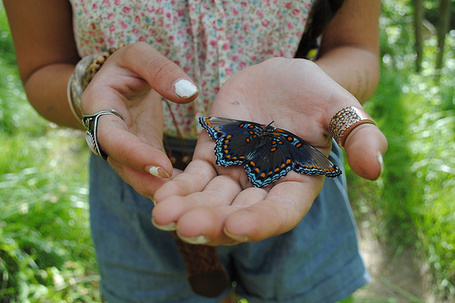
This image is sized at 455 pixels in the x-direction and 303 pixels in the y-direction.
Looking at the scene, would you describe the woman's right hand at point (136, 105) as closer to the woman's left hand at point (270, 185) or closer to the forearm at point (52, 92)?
the woman's left hand at point (270, 185)

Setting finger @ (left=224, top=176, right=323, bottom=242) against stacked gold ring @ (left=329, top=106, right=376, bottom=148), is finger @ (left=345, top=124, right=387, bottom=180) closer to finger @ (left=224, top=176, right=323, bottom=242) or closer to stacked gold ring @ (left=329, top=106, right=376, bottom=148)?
stacked gold ring @ (left=329, top=106, right=376, bottom=148)

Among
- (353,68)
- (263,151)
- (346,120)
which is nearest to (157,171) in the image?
(263,151)

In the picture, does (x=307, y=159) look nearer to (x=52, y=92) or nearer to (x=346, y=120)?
(x=346, y=120)

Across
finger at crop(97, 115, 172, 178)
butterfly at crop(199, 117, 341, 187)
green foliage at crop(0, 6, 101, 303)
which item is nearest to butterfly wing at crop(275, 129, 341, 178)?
butterfly at crop(199, 117, 341, 187)

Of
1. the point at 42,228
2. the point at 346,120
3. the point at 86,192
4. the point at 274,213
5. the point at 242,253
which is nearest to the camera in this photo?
the point at 274,213

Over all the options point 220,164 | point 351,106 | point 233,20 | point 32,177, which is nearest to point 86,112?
point 220,164
